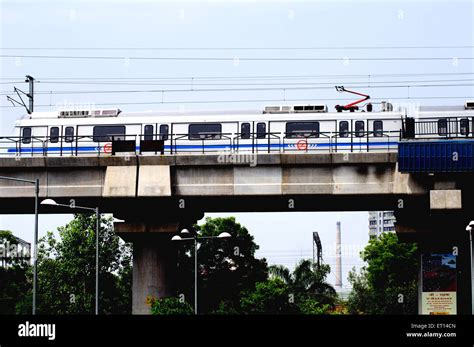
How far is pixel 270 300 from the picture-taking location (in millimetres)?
78500

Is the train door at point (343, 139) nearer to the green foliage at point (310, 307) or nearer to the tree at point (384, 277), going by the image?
the green foliage at point (310, 307)

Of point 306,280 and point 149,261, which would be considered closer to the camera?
point 149,261

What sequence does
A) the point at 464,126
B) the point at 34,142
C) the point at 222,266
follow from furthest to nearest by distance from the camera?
the point at 222,266 < the point at 34,142 < the point at 464,126

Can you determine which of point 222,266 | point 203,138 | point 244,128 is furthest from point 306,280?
point 203,138

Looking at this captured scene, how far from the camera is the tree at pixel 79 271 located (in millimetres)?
Answer: 83188

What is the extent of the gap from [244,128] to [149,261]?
9599 millimetres

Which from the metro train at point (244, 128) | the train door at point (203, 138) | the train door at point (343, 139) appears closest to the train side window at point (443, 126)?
the metro train at point (244, 128)

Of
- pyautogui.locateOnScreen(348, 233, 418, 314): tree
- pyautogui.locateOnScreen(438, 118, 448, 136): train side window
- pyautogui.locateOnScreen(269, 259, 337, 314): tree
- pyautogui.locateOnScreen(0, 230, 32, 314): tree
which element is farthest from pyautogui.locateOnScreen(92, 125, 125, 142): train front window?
pyautogui.locateOnScreen(348, 233, 418, 314): tree

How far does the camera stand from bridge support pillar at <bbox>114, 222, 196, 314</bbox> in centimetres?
4884

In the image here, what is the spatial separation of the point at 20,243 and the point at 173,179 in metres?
75.7

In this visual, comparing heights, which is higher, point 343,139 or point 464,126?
point 464,126

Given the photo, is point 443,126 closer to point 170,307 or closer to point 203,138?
point 203,138

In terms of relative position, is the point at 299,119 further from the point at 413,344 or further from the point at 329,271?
the point at 329,271

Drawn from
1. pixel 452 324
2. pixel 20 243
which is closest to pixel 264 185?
pixel 452 324
